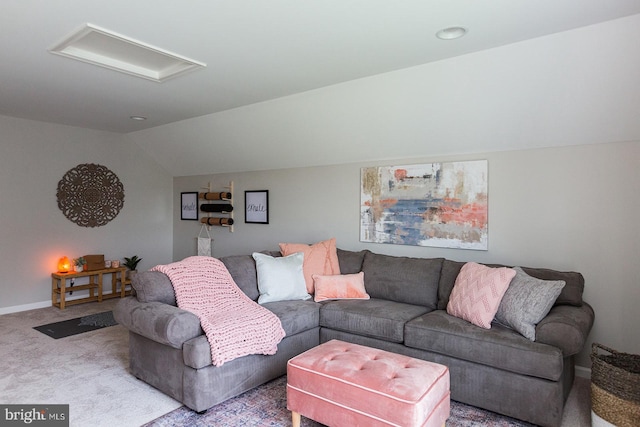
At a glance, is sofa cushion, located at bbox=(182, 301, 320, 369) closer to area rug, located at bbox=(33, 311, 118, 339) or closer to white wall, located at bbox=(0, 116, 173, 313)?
area rug, located at bbox=(33, 311, 118, 339)

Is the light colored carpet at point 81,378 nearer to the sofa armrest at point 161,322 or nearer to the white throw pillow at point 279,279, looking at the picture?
the sofa armrest at point 161,322

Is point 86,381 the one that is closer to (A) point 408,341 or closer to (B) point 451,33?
(A) point 408,341

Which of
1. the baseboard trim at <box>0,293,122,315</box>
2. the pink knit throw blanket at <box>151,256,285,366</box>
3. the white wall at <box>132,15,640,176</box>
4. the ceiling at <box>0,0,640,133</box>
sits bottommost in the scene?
the baseboard trim at <box>0,293,122,315</box>

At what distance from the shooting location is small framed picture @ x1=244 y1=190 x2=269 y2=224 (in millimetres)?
5262

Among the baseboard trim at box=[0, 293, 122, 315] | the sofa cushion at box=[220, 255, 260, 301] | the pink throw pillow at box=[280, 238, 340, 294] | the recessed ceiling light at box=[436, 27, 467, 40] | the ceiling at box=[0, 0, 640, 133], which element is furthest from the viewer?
the baseboard trim at box=[0, 293, 122, 315]

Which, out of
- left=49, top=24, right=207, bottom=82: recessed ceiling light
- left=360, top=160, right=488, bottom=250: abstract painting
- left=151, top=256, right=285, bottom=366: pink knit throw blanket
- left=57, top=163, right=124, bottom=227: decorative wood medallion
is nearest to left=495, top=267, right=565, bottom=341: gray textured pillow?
left=360, top=160, right=488, bottom=250: abstract painting

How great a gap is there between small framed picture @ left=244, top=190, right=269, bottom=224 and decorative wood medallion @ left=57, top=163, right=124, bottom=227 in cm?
193

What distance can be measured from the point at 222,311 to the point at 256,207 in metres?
2.57

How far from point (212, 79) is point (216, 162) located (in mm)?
2331

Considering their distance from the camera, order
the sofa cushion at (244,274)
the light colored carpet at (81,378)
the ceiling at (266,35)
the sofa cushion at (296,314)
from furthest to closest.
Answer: the sofa cushion at (244,274) < the sofa cushion at (296,314) < the light colored carpet at (81,378) < the ceiling at (266,35)

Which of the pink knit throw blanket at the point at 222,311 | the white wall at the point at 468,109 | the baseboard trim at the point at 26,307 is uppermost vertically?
the white wall at the point at 468,109

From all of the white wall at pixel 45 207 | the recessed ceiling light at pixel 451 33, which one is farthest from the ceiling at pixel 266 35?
the white wall at pixel 45 207

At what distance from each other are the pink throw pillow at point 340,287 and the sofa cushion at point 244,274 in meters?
0.55

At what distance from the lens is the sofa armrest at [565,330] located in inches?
91.5
